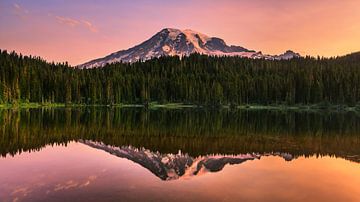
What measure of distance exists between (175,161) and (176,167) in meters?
2.55

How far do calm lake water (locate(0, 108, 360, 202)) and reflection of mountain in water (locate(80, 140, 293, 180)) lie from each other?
0.24 feet

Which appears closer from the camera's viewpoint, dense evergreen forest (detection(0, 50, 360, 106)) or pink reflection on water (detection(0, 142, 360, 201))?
pink reflection on water (detection(0, 142, 360, 201))

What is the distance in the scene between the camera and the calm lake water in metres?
19.6

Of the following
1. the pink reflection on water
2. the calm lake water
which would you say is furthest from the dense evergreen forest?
the pink reflection on water

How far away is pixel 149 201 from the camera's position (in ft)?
58.5

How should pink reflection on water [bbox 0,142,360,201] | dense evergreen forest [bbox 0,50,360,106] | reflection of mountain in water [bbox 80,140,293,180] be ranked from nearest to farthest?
1. pink reflection on water [bbox 0,142,360,201]
2. reflection of mountain in water [bbox 80,140,293,180]
3. dense evergreen forest [bbox 0,50,360,106]

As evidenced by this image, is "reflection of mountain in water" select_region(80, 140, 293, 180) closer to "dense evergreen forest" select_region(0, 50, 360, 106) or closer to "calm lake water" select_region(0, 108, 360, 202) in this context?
"calm lake water" select_region(0, 108, 360, 202)

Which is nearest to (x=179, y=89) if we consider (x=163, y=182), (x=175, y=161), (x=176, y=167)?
(x=175, y=161)

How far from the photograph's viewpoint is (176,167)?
27.5m

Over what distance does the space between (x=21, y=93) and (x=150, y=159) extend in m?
137

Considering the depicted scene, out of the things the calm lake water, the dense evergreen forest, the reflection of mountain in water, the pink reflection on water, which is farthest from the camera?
the dense evergreen forest

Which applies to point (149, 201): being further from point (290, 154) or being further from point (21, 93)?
point (21, 93)

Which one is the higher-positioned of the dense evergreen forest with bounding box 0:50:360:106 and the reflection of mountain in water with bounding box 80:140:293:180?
the dense evergreen forest with bounding box 0:50:360:106

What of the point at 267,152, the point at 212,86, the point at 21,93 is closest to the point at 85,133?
the point at 267,152
